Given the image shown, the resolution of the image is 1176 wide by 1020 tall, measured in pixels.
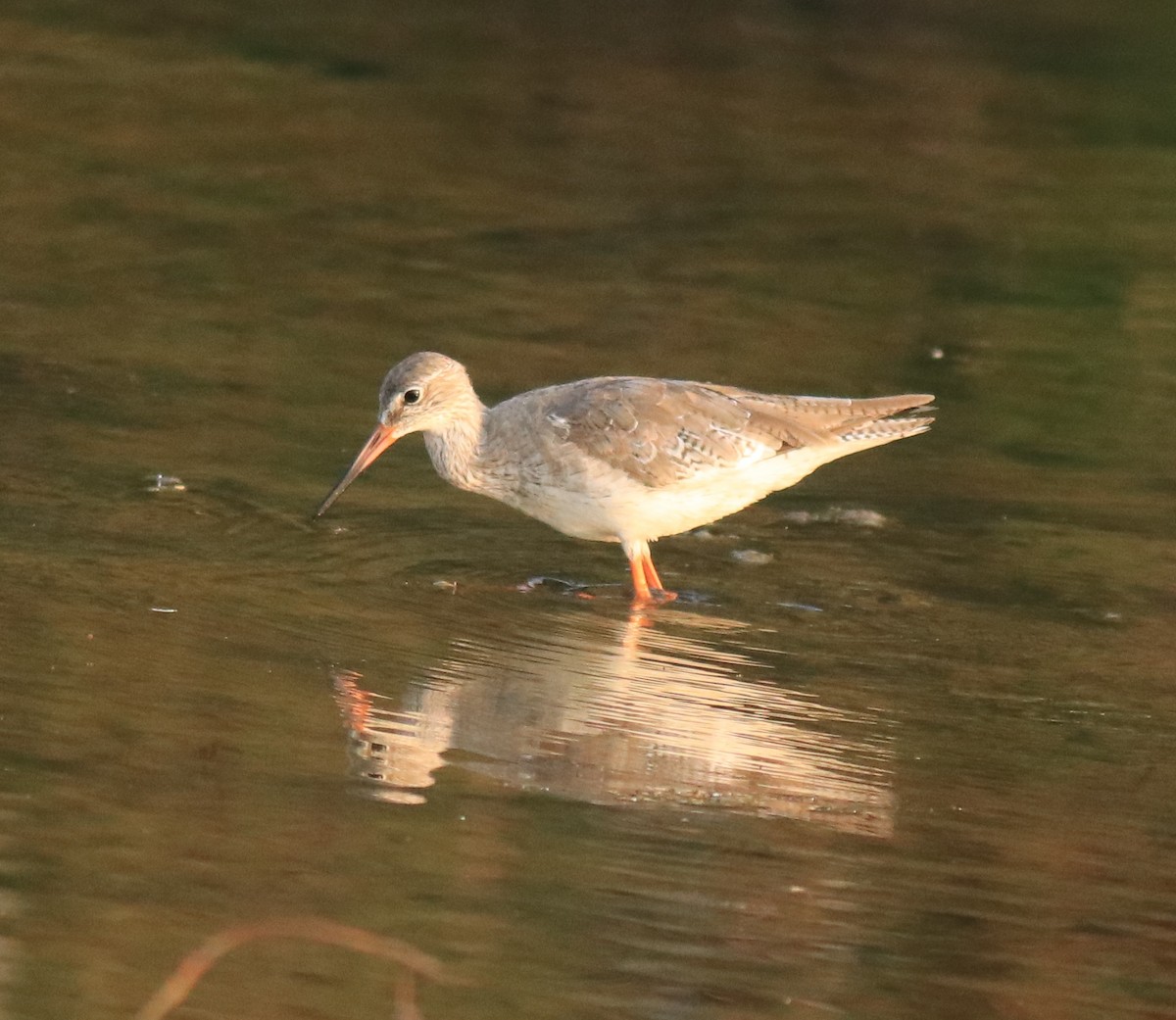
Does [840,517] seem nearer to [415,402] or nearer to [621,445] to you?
[621,445]

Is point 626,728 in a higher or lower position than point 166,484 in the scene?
lower

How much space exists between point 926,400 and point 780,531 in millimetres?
781

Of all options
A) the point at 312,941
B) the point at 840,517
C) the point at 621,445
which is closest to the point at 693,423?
the point at 621,445

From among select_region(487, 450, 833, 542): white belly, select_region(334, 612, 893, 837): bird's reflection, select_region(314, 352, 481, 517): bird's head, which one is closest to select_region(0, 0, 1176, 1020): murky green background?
select_region(334, 612, 893, 837): bird's reflection

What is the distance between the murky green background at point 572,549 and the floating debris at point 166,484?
41 millimetres

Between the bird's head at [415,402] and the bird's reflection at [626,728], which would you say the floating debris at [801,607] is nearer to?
the bird's reflection at [626,728]

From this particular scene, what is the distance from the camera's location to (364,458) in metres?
8.30

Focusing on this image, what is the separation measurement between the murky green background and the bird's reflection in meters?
0.02

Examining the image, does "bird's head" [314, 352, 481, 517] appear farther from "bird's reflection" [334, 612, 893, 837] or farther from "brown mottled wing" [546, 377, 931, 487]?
"bird's reflection" [334, 612, 893, 837]

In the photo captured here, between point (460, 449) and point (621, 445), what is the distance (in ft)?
2.09

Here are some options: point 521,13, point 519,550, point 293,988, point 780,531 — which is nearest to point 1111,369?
point 780,531

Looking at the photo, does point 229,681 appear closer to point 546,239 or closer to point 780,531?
point 780,531

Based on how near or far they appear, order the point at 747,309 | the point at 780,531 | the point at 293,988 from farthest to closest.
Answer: the point at 747,309 < the point at 780,531 < the point at 293,988

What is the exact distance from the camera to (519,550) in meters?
8.49
